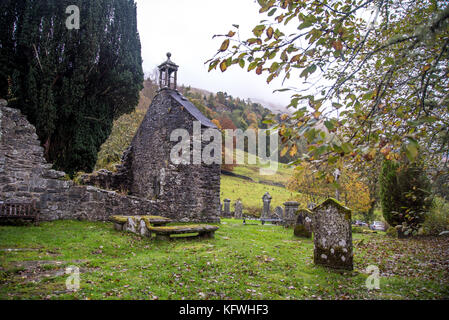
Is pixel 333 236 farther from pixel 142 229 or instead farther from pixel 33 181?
pixel 33 181

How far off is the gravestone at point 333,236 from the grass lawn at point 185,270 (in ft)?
0.91

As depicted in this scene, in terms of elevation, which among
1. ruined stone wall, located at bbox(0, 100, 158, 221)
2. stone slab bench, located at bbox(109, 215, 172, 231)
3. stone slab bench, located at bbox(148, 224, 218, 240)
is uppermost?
ruined stone wall, located at bbox(0, 100, 158, 221)

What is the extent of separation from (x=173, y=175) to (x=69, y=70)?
630 centimetres

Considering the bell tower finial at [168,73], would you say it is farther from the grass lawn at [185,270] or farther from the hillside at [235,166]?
the grass lawn at [185,270]

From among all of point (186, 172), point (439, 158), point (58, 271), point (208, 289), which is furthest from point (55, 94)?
point (439, 158)

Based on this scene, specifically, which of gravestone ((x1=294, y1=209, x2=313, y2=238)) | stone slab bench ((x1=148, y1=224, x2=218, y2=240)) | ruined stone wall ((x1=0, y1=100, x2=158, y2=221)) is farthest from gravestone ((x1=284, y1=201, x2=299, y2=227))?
ruined stone wall ((x1=0, y1=100, x2=158, y2=221))

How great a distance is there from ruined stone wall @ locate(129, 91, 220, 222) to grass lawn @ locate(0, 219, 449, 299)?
3.74 m

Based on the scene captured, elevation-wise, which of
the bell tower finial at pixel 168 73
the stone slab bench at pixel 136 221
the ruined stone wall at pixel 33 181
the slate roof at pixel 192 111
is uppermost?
the bell tower finial at pixel 168 73

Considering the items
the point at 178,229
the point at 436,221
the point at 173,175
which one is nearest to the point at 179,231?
the point at 178,229

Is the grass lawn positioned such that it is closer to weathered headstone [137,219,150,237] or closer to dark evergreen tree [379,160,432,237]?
weathered headstone [137,219,150,237]

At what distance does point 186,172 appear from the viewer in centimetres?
1303

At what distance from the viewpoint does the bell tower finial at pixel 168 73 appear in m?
15.4

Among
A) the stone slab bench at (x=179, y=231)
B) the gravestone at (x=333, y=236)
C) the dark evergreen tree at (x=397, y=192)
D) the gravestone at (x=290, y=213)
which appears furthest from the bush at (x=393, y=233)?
the stone slab bench at (x=179, y=231)

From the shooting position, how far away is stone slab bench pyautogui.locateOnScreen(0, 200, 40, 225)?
8484mm
